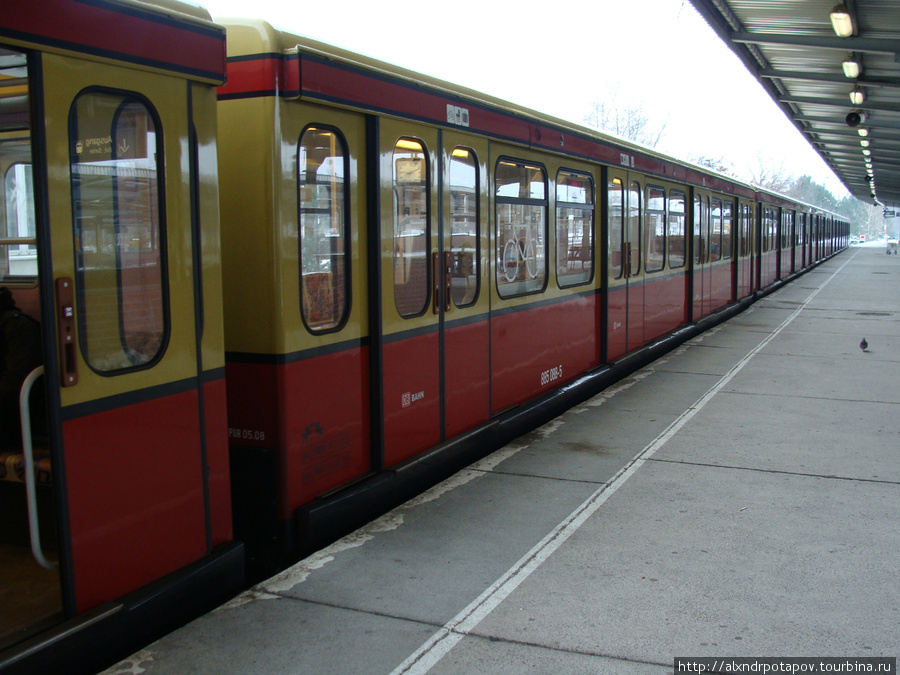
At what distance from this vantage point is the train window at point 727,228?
14.9 metres

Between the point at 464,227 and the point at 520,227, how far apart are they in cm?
105

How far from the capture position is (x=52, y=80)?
2.82m

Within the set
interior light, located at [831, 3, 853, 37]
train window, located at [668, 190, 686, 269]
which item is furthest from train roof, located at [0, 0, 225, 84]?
interior light, located at [831, 3, 853, 37]

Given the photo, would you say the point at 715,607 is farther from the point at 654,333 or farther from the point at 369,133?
the point at 654,333

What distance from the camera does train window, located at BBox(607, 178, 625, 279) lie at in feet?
28.5

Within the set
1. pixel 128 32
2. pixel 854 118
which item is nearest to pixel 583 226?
pixel 128 32

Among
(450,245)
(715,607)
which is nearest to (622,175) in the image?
(450,245)

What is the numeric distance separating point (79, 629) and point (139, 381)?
3.00 ft

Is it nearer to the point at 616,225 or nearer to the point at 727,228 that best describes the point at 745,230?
the point at 727,228

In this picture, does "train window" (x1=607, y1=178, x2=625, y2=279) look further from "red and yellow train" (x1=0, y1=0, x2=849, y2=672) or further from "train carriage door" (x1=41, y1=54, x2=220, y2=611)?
"train carriage door" (x1=41, y1=54, x2=220, y2=611)

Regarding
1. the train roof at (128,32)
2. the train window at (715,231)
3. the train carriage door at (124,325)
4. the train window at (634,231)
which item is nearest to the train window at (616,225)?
the train window at (634,231)

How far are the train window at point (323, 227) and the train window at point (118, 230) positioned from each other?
0.92 metres

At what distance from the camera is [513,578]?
13.5 feet

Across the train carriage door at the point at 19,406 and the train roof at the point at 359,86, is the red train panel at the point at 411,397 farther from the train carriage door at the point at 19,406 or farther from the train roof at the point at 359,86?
the train carriage door at the point at 19,406
